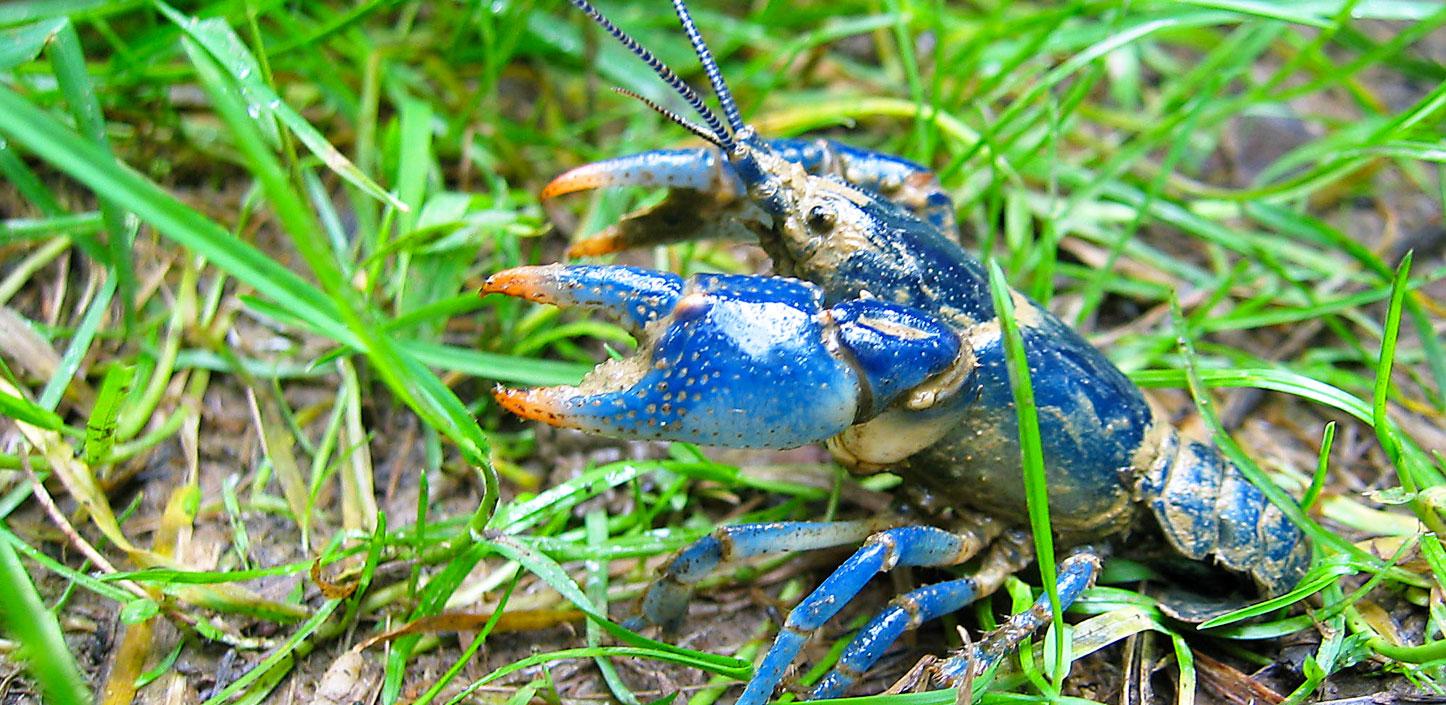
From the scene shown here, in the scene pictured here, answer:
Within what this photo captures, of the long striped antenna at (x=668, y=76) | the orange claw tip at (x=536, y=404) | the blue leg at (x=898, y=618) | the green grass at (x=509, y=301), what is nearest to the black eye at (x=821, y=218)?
the long striped antenna at (x=668, y=76)

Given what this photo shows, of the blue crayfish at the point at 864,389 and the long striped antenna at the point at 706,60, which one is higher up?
the long striped antenna at the point at 706,60

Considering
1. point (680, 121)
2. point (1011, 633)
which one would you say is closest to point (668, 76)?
point (680, 121)

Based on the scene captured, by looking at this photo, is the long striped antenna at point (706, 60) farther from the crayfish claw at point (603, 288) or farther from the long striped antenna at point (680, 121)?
the crayfish claw at point (603, 288)

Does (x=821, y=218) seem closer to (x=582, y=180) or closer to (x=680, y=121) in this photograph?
(x=680, y=121)

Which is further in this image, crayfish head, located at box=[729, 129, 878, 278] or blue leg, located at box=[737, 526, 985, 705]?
crayfish head, located at box=[729, 129, 878, 278]

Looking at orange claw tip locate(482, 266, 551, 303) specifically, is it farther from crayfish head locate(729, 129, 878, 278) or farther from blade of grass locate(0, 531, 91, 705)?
blade of grass locate(0, 531, 91, 705)

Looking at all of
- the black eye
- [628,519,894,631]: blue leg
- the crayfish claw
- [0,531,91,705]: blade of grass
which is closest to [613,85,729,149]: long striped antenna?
the black eye
